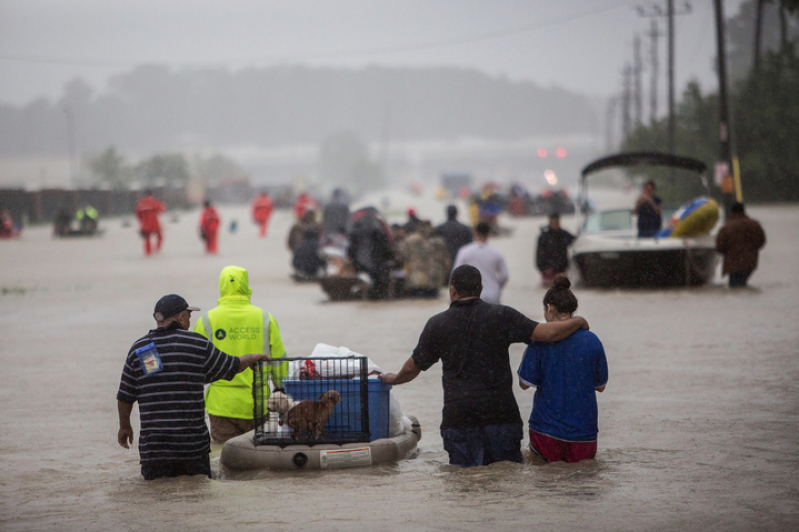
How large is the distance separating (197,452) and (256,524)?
1.10 metres

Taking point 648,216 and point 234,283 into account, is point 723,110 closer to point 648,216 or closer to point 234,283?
point 648,216

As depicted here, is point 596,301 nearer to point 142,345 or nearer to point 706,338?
point 706,338

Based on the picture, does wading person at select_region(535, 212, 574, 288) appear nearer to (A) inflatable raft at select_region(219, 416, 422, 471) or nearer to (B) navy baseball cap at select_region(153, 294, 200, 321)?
(A) inflatable raft at select_region(219, 416, 422, 471)

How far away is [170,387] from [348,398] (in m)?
1.21

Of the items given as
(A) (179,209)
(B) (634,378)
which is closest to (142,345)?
(B) (634,378)

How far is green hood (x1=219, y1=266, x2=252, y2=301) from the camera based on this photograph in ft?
21.9

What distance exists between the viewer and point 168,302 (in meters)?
5.70

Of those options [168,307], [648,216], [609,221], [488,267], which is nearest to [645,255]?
[648,216]

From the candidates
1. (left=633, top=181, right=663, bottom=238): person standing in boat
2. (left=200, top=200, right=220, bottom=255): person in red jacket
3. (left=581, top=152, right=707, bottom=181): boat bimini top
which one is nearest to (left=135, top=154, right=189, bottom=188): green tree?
(left=200, top=200, right=220, bottom=255): person in red jacket

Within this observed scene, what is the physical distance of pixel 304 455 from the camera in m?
6.14

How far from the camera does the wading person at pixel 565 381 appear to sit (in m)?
5.84

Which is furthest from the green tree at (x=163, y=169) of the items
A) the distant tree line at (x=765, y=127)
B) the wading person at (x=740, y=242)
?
the wading person at (x=740, y=242)

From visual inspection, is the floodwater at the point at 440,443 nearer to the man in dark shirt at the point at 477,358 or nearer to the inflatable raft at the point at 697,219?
the man in dark shirt at the point at 477,358

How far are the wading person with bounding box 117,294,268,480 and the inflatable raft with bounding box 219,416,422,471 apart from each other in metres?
0.46
